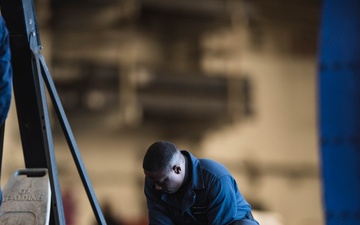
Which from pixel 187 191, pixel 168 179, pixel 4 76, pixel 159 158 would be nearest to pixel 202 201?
pixel 187 191

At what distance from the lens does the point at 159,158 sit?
4.27 m

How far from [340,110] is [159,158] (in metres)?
3.84

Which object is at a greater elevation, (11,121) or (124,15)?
(124,15)

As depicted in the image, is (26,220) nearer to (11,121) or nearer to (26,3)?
(26,3)

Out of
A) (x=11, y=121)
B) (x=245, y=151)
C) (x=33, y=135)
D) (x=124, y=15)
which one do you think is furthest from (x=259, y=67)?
(x=33, y=135)

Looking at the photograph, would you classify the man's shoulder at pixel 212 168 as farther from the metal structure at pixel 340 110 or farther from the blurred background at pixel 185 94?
the blurred background at pixel 185 94

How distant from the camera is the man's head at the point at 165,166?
427 cm

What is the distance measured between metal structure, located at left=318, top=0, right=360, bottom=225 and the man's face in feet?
11.0

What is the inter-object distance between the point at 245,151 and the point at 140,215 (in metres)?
2.80

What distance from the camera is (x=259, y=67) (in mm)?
15336

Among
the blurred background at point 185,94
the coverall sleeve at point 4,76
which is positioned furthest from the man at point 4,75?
the blurred background at point 185,94

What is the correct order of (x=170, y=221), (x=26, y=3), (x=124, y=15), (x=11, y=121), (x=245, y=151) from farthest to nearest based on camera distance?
(x=245, y=151), (x=124, y=15), (x=11, y=121), (x=26, y=3), (x=170, y=221)

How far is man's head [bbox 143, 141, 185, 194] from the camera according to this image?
168 inches

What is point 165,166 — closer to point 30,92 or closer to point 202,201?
point 202,201
